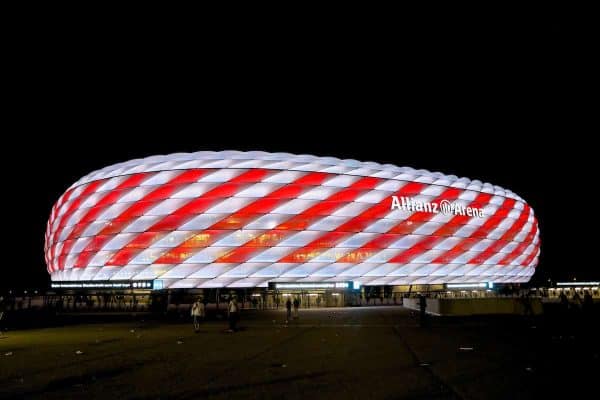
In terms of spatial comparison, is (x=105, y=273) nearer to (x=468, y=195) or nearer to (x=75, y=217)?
(x=75, y=217)

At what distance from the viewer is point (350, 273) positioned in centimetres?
4859

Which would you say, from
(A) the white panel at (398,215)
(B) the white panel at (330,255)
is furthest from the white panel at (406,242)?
(B) the white panel at (330,255)

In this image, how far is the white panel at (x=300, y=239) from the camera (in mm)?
46438

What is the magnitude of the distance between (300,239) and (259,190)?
17.8ft

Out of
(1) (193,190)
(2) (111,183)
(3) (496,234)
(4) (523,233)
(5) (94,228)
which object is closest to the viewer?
(1) (193,190)

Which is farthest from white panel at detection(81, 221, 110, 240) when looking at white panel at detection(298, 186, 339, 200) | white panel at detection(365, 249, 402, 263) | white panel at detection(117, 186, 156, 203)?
white panel at detection(365, 249, 402, 263)

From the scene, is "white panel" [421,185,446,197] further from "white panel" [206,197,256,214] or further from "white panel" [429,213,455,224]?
"white panel" [206,197,256,214]

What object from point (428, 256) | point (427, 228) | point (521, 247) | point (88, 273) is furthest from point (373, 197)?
point (88, 273)

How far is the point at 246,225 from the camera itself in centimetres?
4575

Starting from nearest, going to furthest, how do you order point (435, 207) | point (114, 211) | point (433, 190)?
point (114, 211) → point (435, 207) → point (433, 190)

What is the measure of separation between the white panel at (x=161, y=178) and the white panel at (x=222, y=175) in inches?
96.4

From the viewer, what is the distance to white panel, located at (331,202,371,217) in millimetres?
47434

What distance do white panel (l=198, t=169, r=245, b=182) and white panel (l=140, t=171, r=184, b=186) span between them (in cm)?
245

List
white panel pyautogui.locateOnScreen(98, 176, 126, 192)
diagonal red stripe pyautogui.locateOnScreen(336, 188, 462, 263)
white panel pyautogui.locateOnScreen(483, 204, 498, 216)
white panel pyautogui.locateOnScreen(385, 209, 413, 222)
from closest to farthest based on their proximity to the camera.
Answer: white panel pyautogui.locateOnScreen(98, 176, 126, 192) < diagonal red stripe pyautogui.locateOnScreen(336, 188, 462, 263) < white panel pyautogui.locateOnScreen(385, 209, 413, 222) < white panel pyautogui.locateOnScreen(483, 204, 498, 216)
